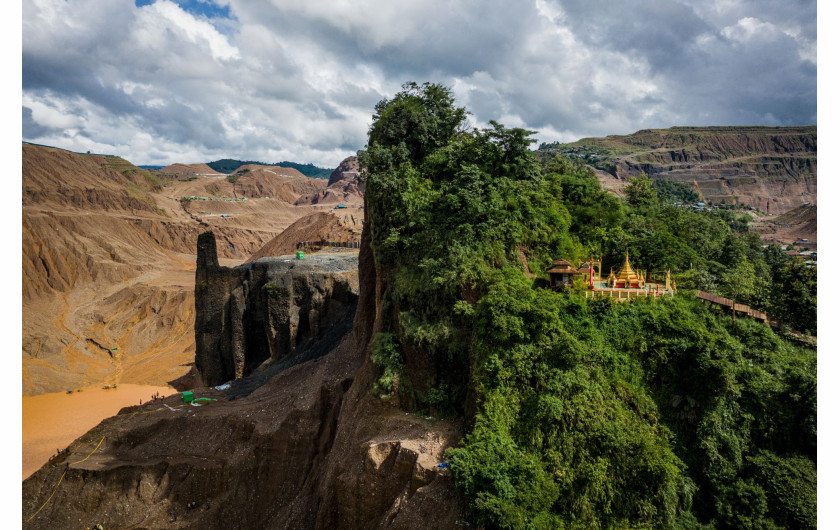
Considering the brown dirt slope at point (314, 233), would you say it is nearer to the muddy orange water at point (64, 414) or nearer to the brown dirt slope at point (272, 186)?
the muddy orange water at point (64, 414)

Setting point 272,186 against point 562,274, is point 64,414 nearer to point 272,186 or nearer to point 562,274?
point 562,274

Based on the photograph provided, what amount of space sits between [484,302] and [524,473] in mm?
6088

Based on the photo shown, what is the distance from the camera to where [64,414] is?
134 feet

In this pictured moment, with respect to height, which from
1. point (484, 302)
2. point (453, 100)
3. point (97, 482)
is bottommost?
point (97, 482)

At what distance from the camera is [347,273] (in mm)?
42688

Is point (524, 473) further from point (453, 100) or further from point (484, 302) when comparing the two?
point (453, 100)

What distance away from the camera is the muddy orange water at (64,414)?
34.4 meters

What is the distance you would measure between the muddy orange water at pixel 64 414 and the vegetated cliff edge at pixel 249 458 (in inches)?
370

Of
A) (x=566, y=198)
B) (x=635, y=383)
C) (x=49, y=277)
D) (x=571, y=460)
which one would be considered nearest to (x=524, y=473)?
(x=571, y=460)

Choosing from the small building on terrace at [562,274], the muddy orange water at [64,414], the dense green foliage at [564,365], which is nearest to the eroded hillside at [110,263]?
the muddy orange water at [64,414]

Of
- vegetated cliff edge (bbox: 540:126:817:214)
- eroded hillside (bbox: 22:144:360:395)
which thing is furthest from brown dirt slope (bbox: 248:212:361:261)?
vegetated cliff edge (bbox: 540:126:817:214)

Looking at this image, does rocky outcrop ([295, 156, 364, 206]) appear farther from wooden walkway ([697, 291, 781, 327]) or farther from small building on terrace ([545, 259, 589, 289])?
wooden walkway ([697, 291, 781, 327])

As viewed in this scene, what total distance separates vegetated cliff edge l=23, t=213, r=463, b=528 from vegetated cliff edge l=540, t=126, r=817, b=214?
349ft

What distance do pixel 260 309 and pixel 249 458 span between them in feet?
58.7
